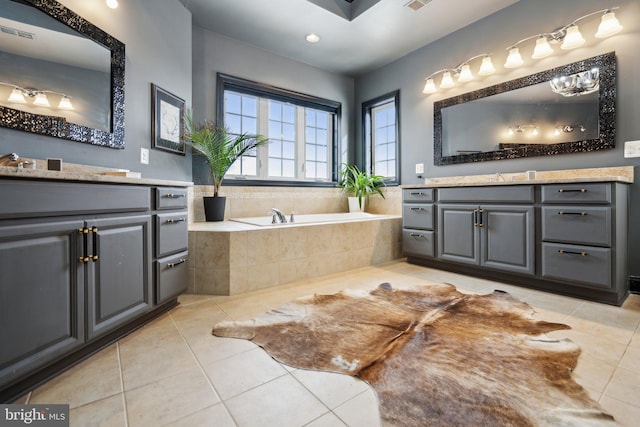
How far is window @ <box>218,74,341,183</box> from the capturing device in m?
3.45

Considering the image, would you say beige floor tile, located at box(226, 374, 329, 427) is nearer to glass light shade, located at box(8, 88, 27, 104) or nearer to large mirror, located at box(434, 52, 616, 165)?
glass light shade, located at box(8, 88, 27, 104)

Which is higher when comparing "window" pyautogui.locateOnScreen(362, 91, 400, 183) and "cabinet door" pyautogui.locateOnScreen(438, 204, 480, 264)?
"window" pyautogui.locateOnScreen(362, 91, 400, 183)

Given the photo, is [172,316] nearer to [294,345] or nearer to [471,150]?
[294,345]

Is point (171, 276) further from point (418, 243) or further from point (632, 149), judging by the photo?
point (632, 149)

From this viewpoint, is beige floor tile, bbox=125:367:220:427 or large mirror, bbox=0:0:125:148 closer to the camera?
beige floor tile, bbox=125:367:220:427

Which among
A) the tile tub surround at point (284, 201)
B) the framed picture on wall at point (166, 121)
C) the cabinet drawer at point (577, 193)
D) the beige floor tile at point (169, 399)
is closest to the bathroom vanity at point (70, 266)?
the beige floor tile at point (169, 399)

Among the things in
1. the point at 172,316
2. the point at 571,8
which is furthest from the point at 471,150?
the point at 172,316

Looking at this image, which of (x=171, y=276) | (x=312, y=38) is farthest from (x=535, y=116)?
(x=171, y=276)

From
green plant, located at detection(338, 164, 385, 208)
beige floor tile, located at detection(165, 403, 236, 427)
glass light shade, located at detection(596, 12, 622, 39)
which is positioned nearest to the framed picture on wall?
beige floor tile, located at detection(165, 403, 236, 427)

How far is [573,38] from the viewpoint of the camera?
237 centimetres

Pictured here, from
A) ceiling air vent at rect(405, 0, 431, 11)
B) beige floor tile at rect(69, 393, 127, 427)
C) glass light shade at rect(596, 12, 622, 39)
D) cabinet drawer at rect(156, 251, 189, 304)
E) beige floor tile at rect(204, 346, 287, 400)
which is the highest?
ceiling air vent at rect(405, 0, 431, 11)

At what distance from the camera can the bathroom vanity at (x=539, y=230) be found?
6.42ft

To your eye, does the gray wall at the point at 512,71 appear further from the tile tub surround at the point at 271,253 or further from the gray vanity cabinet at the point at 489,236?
the tile tub surround at the point at 271,253

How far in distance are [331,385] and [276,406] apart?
23 centimetres
